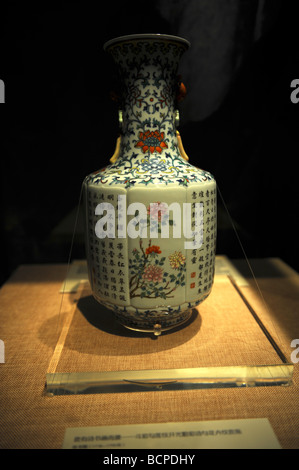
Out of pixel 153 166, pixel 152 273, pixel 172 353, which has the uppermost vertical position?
pixel 153 166

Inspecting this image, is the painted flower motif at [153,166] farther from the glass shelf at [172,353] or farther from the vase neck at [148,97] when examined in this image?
the glass shelf at [172,353]

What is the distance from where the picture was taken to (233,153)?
1.75 meters

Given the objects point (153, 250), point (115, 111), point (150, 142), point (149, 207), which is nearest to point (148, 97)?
point (150, 142)

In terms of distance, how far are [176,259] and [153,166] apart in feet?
0.88

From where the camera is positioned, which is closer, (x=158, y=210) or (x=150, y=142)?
(x=158, y=210)

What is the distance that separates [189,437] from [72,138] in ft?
4.32

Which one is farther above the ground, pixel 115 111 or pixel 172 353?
pixel 115 111

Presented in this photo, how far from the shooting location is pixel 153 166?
105cm

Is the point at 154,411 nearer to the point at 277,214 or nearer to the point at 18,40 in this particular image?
the point at 277,214

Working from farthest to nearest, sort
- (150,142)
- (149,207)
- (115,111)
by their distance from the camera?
(115,111) < (150,142) < (149,207)

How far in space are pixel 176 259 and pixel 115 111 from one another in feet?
3.00

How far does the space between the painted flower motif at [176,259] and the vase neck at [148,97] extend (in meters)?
0.29

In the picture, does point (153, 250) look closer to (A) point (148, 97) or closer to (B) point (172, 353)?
(B) point (172, 353)

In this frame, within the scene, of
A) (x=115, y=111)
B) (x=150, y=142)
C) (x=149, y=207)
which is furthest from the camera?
(x=115, y=111)
